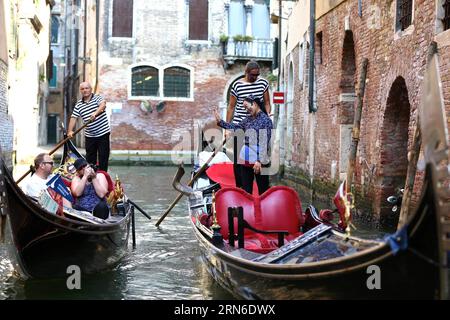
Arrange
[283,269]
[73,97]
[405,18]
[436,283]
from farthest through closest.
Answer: [73,97] < [405,18] < [283,269] < [436,283]

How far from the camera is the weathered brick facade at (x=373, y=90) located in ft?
16.4

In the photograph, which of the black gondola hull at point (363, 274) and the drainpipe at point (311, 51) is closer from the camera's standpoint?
the black gondola hull at point (363, 274)

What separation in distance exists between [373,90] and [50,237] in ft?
11.5

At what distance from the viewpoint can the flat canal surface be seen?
141 inches

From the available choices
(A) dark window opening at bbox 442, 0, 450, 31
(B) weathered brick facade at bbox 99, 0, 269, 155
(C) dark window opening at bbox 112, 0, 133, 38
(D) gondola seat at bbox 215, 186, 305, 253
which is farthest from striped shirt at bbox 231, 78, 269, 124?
(C) dark window opening at bbox 112, 0, 133, 38

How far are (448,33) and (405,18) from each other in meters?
1.19

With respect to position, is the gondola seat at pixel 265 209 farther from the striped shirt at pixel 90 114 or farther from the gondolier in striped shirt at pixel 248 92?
the striped shirt at pixel 90 114

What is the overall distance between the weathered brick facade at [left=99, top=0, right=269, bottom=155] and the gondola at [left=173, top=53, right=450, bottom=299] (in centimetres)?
1110

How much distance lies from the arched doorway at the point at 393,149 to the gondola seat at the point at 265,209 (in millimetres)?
2028

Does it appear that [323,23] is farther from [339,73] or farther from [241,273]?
[241,273]

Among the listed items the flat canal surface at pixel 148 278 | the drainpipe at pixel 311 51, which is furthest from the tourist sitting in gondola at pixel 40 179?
the drainpipe at pixel 311 51

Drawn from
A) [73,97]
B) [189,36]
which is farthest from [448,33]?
[73,97]

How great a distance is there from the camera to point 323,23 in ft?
26.5

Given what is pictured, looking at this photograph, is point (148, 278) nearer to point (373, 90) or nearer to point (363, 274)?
point (363, 274)
